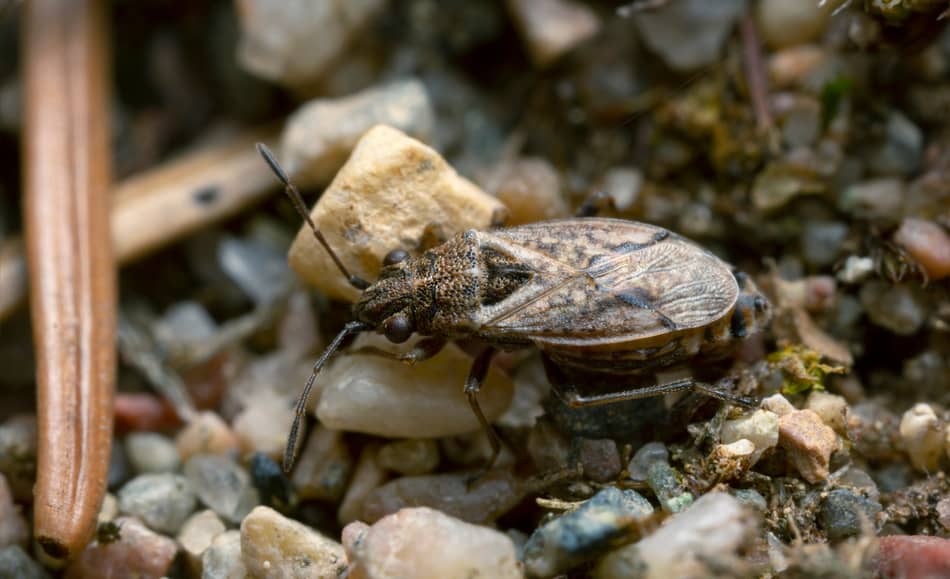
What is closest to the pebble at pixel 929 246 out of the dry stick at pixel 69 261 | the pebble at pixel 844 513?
the pebble at pixel 844 513

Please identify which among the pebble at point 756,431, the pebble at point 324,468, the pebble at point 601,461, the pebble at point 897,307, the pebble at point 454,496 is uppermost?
the pebble at point 897,307

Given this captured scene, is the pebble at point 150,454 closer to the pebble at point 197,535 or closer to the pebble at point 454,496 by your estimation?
A: the pebble at point 197,535

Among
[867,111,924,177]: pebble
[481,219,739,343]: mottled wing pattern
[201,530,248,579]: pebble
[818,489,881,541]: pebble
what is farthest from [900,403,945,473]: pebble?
[201,530,248,579]: pebble

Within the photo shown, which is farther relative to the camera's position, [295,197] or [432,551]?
[295,197]

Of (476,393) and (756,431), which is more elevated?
(756,431)

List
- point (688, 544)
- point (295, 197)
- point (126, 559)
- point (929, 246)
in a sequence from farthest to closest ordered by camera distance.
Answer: point (295, 197) < point (929, 246) < point (126, 559) < point (688, 544)

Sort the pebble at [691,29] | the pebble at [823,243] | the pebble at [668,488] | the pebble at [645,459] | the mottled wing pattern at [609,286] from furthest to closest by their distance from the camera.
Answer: the pebble at [691,29], the pebble at [823,243], the mottled wing pattern at [609,286], the pebble at [645,459], the pebble at [668,488]

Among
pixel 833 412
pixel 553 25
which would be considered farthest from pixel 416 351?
pixel 553 25

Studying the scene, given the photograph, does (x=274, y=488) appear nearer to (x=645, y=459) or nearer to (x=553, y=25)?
(x=645, y=459)
